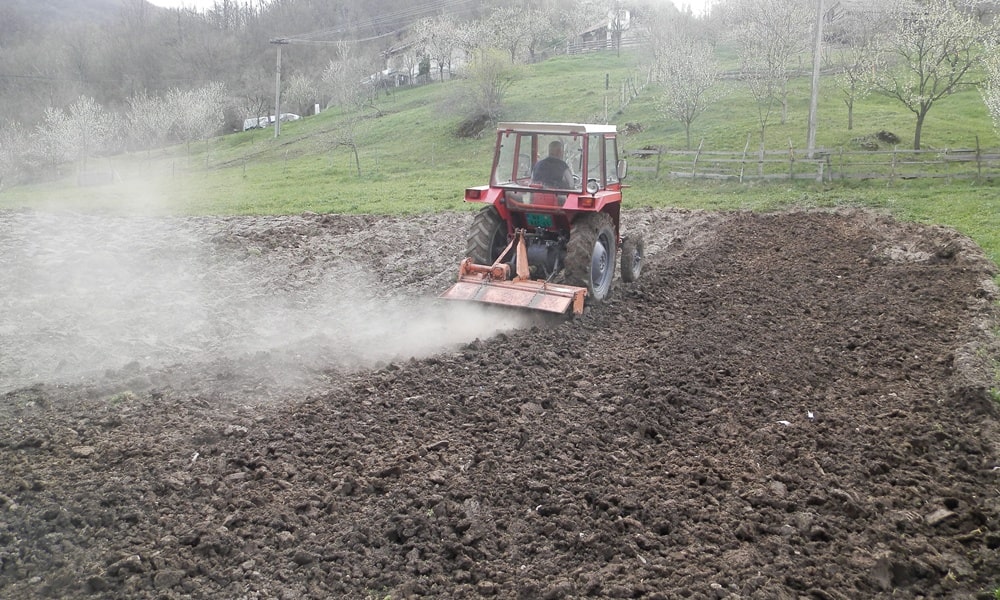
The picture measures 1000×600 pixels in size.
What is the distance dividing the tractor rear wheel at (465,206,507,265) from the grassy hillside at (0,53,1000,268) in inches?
302

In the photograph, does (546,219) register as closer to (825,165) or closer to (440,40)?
(825,165)

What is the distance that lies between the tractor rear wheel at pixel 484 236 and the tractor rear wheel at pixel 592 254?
943mm

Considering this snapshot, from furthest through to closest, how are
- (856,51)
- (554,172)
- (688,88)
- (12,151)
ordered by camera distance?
(12,151)
(856,51)
(688,88)
(554,172)

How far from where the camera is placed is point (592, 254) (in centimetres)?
884

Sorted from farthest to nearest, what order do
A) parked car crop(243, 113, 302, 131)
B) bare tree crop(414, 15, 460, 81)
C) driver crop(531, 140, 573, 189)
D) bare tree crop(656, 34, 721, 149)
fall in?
bare tree crop(414, 15, 460, 81), parked car crop(243, 113, 302, 131), bare tree crop(656, 34, 721, 149), driver crop(531, 140, 573, 189)

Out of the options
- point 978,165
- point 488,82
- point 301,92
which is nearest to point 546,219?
point 978,165

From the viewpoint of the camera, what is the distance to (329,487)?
481cm

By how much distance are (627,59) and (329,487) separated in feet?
168

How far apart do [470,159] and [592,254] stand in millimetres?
22602

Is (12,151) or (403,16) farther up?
(403,16)

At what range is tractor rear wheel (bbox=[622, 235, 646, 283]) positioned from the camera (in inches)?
410

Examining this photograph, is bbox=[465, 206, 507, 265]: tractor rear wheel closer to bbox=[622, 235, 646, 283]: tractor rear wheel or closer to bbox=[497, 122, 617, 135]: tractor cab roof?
bbox=[497, 122, 617, 135]: tractor cab roof

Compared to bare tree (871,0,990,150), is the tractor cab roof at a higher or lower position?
lower

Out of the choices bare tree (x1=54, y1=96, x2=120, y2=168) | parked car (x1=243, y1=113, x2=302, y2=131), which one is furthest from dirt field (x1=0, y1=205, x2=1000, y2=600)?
parked car (x1=243, y1=113, x2=302, y2=131)
